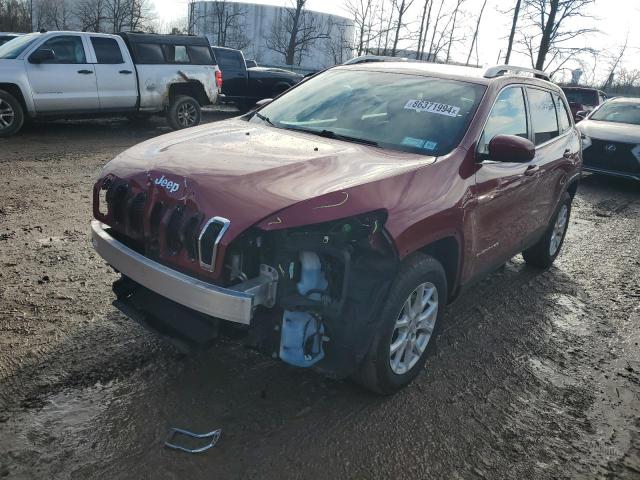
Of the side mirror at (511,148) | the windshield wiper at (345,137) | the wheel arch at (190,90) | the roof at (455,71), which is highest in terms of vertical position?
the roof at (455,71)

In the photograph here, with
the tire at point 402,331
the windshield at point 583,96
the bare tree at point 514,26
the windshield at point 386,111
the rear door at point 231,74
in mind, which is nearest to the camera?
the tire at point 402,331

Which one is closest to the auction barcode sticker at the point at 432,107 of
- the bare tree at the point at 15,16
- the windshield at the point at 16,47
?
the windshield at the point at 16,47

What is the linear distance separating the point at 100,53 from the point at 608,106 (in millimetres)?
10598

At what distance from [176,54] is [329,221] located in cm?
1022

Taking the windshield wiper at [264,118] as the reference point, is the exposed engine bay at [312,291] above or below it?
below

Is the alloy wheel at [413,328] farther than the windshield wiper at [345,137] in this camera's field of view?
No

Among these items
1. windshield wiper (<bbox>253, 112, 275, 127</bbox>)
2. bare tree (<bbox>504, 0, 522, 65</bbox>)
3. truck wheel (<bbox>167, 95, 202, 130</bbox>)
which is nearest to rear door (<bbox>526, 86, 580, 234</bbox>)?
windshield wiper (<bbox>253, 112, 275, 127</bbox>)

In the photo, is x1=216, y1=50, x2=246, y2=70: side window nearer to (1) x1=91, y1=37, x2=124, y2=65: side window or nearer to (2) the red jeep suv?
(1) x1=91, y1=37, x2=124, y2=65: side window

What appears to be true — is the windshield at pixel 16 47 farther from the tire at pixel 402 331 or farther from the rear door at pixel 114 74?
the tire at pixel 402 331

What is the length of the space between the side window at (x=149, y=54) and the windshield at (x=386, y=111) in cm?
779

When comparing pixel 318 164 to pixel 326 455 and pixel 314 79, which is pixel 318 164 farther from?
pixel 314 79

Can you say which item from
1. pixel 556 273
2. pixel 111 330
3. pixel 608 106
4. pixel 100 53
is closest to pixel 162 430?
pixel 111 330

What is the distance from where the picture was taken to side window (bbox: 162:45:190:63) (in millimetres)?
11312

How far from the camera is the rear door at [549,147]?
4.48 metres
